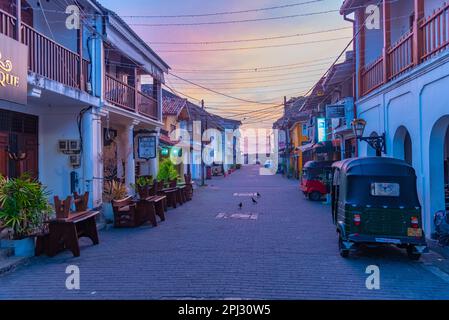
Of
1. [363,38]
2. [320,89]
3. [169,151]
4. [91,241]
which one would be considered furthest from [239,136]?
[91,241]

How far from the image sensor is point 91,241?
29.8 ft

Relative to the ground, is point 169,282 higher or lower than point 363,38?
lower

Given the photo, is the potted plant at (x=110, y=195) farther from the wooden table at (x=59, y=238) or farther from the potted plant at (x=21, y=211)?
the wooden table at (x=59, y=238)

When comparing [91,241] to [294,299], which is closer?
[294,299]

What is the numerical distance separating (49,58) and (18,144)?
2824 mm

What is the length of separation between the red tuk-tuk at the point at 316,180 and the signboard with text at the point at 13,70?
1430 centimetres

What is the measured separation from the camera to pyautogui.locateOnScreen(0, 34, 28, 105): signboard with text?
281 inches

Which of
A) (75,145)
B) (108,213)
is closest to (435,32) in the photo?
(108,213)

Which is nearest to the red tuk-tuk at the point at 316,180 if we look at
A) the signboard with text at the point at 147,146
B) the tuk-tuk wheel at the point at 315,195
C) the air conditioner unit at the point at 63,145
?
the tuk-tuk wheel at the point at 315,195

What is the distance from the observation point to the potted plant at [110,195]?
1138 cm

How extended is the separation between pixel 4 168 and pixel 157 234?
174 inches

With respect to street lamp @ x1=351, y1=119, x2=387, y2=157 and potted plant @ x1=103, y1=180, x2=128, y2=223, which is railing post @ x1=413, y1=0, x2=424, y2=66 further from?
potted plant @ x1=103, y1=180, x2=128, y2=223

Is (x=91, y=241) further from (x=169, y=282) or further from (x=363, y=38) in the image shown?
(x=363, y=38)

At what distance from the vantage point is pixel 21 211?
7.30m
